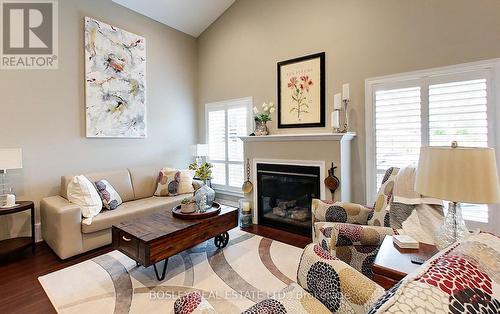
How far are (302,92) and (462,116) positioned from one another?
1980mm

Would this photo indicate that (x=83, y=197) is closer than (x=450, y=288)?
No

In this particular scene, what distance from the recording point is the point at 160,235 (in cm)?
232

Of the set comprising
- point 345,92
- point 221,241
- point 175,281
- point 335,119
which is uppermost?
point 345,92

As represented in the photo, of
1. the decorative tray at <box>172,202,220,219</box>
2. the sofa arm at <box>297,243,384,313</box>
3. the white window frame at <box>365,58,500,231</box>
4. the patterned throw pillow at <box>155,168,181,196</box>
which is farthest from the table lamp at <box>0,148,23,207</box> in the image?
the white window frame at <box>365,58,500,231</box>

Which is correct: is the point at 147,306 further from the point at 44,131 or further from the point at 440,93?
the point at 440,93

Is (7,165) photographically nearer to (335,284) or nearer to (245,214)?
(245,214)

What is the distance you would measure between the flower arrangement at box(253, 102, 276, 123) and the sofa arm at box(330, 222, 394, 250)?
2471mm

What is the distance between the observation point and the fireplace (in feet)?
11.8

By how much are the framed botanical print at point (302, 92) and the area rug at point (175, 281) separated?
1925 millimetres

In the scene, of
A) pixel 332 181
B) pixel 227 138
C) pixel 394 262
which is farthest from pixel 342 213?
pixel 227 138

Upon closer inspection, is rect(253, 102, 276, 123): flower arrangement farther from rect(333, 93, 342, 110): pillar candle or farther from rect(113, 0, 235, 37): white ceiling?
rect(113, 0, 235, 37): white ceiling

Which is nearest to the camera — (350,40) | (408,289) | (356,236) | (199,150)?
(408,289)

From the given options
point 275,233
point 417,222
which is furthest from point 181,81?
point 417,222

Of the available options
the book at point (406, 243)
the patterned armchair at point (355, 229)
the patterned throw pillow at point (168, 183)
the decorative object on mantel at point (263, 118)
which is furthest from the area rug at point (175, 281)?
the decorative object on mantel at point (263, 118)
